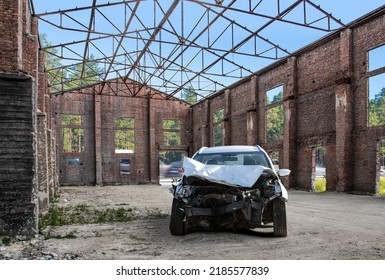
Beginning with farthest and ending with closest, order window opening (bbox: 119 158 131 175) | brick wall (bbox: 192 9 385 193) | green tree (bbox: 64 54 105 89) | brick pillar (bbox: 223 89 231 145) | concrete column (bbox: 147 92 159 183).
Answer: concrete column (bbox: 147 92 159 183) → window opening (bbox: 119 158 131 175) → brick pillar (bbox: 223 89 231 145) → green tree (bbox: 64 54 105 89) → brick wall (bbox: 192 9 385 193)

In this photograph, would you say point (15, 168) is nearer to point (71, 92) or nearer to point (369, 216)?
point (369, 216)

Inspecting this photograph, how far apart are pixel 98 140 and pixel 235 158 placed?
22.2 meters

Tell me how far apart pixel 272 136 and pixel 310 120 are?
114 ft

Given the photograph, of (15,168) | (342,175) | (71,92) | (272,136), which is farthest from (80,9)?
(272,136)

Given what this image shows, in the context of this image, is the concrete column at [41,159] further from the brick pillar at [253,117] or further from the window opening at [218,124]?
the window opening at [218,124]

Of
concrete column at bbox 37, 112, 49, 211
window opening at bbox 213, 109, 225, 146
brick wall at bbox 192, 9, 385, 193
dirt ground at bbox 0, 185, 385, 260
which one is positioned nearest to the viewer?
dirt ground at bbox 0, 185, 385, 260

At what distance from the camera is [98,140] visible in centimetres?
2794

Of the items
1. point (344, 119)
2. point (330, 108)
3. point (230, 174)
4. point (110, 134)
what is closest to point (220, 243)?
point (230, 174)

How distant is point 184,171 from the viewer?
250 inches

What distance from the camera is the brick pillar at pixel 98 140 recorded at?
27719mm

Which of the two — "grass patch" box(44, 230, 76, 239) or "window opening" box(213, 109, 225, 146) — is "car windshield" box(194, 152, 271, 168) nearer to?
"grass patch" box(44, 230, 76, 239)

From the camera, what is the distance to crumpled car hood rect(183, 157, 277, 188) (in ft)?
19.5

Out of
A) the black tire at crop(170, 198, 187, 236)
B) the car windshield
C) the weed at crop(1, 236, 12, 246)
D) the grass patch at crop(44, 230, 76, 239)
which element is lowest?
the grass patch at crop(44, 230, 76, 239)

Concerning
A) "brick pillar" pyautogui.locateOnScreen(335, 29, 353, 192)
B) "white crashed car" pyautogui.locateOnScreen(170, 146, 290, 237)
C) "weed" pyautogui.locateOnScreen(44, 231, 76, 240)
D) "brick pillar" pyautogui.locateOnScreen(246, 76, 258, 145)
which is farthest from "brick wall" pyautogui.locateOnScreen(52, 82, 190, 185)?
"white crashed car" pyautogui.locateOnScreen(170, 146, 290, 237)
